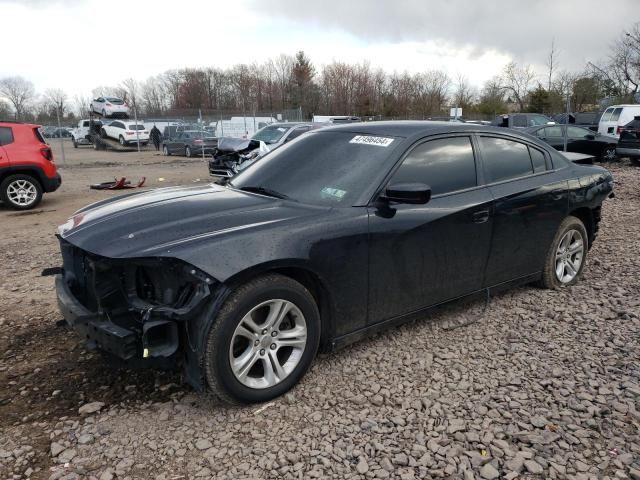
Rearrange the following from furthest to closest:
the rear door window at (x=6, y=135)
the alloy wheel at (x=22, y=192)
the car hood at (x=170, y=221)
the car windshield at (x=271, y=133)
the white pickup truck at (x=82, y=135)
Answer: the white pickup truck at (x=82, y=135) < the car windshield at (x=271, y=133) < the alloy wheel at (x=22, y=192) < the rear door window at (x=6, y=135) < the car hood at (x=170, y=221)

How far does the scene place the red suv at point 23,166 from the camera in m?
9.67

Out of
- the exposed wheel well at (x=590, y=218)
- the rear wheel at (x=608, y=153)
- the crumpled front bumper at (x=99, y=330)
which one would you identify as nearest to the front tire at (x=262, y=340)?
the crumpled front bumper at (x=99, y=330)

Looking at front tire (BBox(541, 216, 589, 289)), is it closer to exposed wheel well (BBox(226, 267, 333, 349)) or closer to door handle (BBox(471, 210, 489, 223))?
door handle (BBox(471, 210, 489, 223))

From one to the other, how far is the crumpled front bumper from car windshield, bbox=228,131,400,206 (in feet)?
4.48

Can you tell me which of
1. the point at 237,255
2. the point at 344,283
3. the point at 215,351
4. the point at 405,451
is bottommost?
the point at 405,451

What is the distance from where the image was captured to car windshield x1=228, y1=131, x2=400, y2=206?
3.33 metres

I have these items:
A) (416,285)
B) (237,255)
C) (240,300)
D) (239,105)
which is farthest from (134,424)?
(239,105)

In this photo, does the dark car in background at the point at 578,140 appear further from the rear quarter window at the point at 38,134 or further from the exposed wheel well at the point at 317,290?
the exposed wheel well at the point at 317,290

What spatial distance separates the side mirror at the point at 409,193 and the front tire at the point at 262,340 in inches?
32.8

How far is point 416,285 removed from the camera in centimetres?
349

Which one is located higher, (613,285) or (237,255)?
(237,255)

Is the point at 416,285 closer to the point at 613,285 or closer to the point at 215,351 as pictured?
the point at 215,351

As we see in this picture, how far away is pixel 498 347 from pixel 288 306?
1.72 meters

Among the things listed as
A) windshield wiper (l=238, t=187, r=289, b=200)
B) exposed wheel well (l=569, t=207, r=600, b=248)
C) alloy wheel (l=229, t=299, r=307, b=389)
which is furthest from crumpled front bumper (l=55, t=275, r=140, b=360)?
exposed wheel well (l=569, t=207, r=600, b=248)
